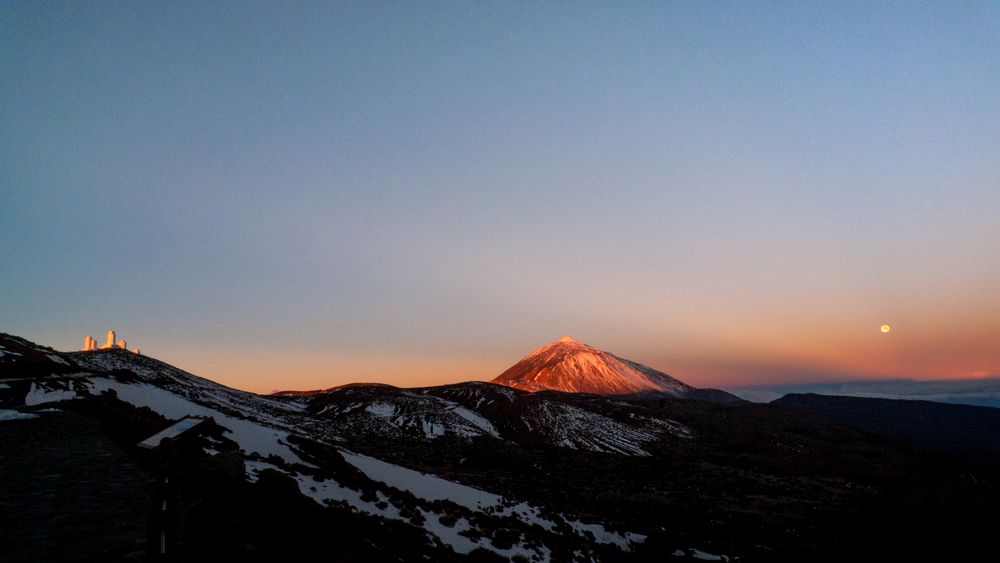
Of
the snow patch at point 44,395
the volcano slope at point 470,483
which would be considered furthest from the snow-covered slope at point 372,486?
the volcano slope at point 470,483

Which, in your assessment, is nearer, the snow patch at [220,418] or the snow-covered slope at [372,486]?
the snow-covered slope at [372,486]

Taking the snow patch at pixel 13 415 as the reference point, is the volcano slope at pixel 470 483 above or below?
below

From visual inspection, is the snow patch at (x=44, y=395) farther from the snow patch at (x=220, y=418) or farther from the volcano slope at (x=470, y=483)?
the snow patch at (x=220, y=418)

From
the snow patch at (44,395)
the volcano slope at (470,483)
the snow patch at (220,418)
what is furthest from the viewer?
the snow patch at (220,418)

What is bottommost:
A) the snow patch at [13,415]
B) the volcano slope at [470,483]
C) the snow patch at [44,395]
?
the volcano slope at [470,483]

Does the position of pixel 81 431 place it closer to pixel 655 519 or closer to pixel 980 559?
pixel 655 519

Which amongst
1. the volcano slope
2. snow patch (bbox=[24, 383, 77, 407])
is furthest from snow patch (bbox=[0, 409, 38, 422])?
snow patch (bbox=[24, 383, 77, 407])

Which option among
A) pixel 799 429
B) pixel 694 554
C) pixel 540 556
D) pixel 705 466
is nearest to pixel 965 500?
pixel 705 466

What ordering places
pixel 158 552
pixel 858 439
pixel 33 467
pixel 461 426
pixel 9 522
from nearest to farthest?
pixel 158 552, pixel 9 522, pixel 33 467, pixel 461 426, pixel 858 439
